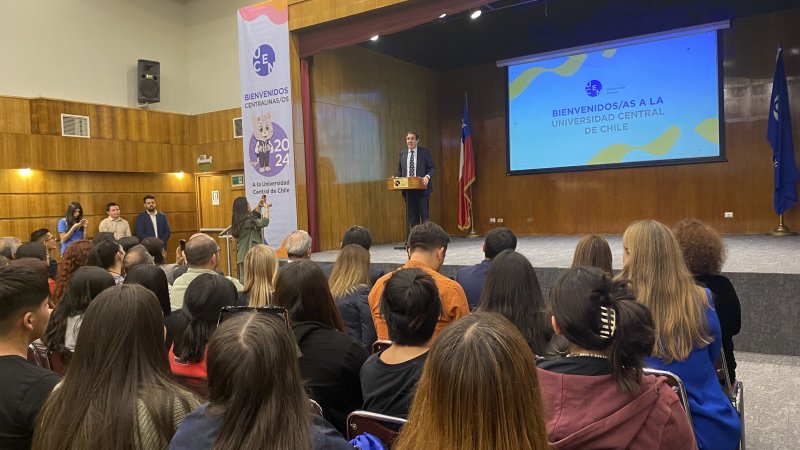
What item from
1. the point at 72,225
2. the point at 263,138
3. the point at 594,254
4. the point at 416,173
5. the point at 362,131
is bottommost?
the point at 594,254

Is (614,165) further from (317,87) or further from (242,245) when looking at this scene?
(242,245)

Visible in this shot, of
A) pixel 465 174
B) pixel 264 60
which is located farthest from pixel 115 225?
pixel 465 174

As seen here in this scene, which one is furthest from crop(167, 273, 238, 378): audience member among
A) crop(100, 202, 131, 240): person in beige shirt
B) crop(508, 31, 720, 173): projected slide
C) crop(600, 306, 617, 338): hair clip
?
crop(100, 202, 131, 240): person in beige shirt

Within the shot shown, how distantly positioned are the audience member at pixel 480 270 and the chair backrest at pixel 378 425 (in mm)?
1526

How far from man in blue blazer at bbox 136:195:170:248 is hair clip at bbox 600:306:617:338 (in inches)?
341

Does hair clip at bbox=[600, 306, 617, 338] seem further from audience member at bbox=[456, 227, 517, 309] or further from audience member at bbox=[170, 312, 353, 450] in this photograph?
audience member at bbox=[456, 227, 517, 309]

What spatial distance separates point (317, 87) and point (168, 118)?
13.2ft

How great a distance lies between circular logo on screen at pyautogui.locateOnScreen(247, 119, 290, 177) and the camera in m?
7.55

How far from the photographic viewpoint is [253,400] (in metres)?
1.07

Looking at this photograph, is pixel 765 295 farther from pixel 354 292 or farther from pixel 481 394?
pixel 481 394

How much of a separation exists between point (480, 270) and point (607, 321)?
1.79 meters

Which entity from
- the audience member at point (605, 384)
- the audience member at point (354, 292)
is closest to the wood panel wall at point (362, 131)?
the audience member at point (354, 292)

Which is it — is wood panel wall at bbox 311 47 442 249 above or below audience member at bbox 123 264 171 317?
above

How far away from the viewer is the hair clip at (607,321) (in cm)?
129
